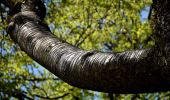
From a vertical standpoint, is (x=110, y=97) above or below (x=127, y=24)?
below

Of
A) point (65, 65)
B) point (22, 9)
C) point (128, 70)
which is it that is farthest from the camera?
point (22, 9)

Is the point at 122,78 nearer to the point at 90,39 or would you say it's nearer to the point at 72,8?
the point at 72,8

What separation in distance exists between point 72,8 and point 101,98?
192 inches

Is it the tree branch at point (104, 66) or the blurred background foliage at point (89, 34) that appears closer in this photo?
the tree branch at point (104, 66)

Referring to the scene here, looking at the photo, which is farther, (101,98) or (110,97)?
(101,98)

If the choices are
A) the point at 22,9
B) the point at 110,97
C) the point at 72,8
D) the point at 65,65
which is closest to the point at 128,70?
the point at 65,65

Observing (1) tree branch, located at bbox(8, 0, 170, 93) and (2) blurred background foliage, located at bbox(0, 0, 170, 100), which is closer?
(1) tree branch, located at bbox(8, 0, 170, 93)

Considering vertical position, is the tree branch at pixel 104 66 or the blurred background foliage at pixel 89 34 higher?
the tree branch at pixel 104 66

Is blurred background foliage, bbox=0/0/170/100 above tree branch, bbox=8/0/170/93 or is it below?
below

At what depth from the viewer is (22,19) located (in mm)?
3867

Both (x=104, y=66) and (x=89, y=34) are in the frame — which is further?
(x=89, y=34)

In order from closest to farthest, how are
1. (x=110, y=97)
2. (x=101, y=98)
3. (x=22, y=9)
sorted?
(x=22, y=9), (x=110, y=97), (x=101, y=98)

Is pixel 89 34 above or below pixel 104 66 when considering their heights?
below

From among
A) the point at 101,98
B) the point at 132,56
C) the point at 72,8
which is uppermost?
the point at 132,56
